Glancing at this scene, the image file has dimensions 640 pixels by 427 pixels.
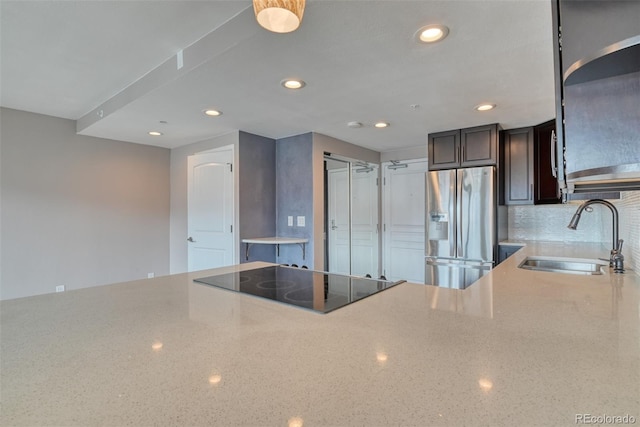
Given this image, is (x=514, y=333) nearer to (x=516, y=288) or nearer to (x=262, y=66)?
(x=516, y=288)

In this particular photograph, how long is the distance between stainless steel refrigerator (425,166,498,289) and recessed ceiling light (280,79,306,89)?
197 cm

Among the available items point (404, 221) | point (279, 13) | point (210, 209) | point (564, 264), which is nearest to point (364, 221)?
point (404, 221)

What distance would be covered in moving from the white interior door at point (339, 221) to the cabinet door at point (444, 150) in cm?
143

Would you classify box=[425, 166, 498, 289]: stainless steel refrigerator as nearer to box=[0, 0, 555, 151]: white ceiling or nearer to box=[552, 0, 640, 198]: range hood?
box=[0, 0, 555, 151]: white ceiling

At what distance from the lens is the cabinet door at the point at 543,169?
127 inches

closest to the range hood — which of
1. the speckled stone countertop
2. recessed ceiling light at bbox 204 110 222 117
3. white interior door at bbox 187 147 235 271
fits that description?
the speckled stone countertop

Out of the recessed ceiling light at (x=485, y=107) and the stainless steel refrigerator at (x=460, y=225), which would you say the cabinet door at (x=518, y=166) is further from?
the recessed ceiling light at (x=485, y=107)

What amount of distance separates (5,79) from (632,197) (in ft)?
14.1

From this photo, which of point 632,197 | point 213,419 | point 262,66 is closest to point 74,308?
point 213,419

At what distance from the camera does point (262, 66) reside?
1986mm

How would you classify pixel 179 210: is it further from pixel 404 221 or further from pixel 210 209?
pixel 404 221

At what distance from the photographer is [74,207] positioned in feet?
12.0

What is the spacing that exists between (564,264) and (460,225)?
3.80 feet

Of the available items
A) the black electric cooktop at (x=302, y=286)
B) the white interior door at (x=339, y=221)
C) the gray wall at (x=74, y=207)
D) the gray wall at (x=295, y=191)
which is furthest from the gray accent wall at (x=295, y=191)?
the black electric cooktop at (x=302, y=286)
